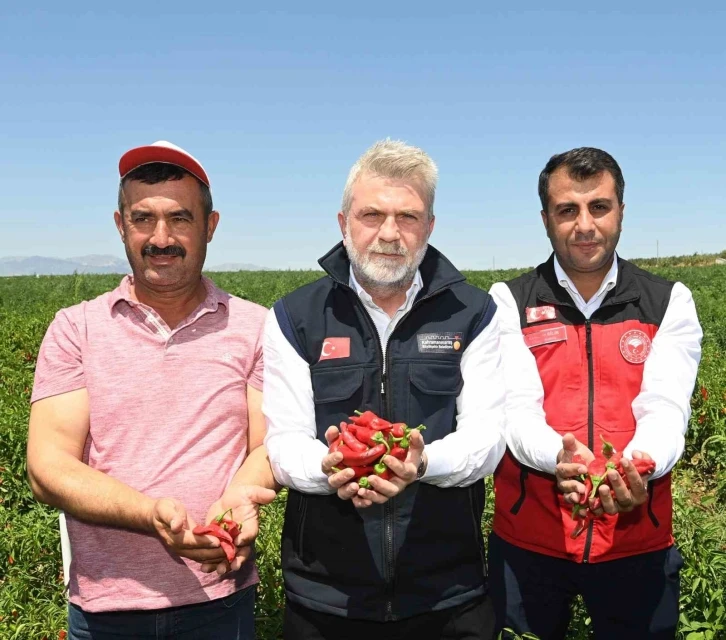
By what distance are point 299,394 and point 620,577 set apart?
1.63m

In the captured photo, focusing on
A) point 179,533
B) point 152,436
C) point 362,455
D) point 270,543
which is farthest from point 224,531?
point 270,543

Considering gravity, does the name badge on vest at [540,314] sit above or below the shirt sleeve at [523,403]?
above

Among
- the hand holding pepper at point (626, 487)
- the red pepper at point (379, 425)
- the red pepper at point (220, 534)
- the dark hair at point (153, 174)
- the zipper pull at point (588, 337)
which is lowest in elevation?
the red pepper at point (220, 534)

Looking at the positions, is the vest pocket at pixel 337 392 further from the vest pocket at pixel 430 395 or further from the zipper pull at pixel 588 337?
the zipper pull at pixel 588 337

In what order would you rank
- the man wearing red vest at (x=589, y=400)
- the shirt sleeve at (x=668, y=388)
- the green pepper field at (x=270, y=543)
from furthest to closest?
the green pepper field at (x=270, y=543) < the man wearing red vest at (x=589, y=400) < the shirt sleeve at (x=668, y=388)

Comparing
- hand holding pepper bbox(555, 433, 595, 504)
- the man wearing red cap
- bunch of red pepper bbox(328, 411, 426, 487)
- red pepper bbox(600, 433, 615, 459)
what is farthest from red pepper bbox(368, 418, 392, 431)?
red pepper bbox(600, 433, 615, 459)

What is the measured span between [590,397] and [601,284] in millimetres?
521

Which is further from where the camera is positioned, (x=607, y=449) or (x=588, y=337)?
(x=588, y=337)

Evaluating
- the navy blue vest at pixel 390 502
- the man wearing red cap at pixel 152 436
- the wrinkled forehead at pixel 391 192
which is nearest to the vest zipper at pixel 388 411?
the navy blue vest at pixel 390 502

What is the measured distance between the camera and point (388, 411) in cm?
266

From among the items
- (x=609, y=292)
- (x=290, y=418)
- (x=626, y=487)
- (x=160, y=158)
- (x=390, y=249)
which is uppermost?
(x=160, y=158)

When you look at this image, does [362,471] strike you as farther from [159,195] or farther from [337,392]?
[159,195]

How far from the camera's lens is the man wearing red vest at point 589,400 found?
2994mm

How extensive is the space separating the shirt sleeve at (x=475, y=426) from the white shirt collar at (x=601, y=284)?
55 centimetres
